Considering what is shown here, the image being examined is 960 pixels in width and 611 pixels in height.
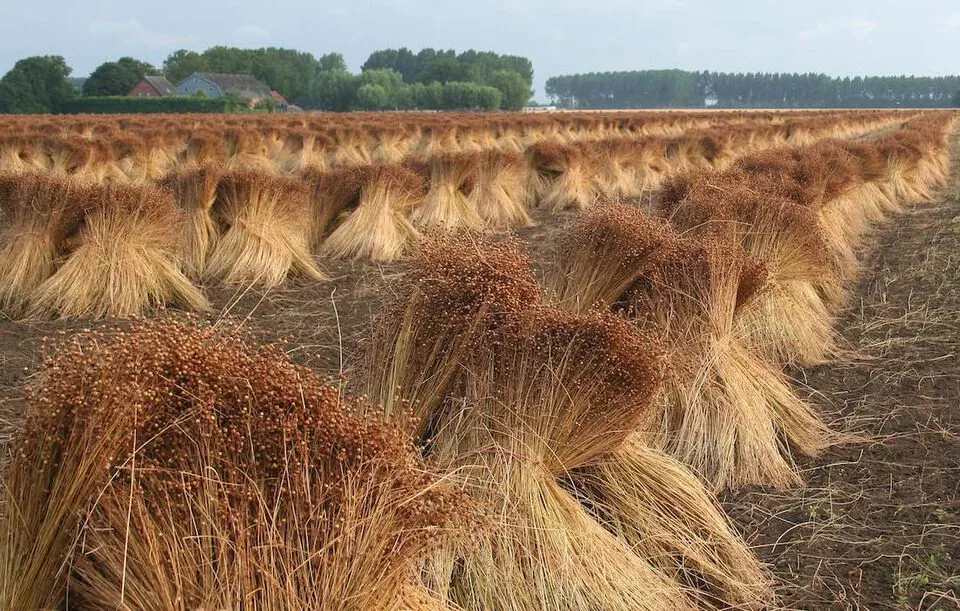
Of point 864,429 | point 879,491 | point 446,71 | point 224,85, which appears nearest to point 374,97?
A: point 224,85

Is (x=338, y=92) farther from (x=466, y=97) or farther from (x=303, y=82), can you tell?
(x=303, y=82)

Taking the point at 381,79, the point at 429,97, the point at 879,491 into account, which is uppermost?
the point at 381,79

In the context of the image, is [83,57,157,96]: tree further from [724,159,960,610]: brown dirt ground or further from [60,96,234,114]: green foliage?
[724,159,960,610]: brown dirt ground

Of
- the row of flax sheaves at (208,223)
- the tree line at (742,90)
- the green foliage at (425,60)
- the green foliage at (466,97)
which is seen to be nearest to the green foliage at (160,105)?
the green foliage at (466,97)

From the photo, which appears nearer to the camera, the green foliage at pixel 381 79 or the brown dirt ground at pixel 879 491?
the brown dirt ground at pixel 879 491

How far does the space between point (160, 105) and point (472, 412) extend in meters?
56.3

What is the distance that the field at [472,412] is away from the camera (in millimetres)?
1931

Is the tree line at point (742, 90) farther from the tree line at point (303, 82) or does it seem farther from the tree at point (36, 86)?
the tree at point (36, 86)

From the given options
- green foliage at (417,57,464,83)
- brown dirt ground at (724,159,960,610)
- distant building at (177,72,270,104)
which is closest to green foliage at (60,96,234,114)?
distant building at (177,72,270,104)

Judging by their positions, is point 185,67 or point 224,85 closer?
point 224,85

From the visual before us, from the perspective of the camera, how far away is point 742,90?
16450cm

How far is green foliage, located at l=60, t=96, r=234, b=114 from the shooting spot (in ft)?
174

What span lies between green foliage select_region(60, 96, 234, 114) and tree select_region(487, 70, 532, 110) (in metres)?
35.7

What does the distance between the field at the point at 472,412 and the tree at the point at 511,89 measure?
81175mm
